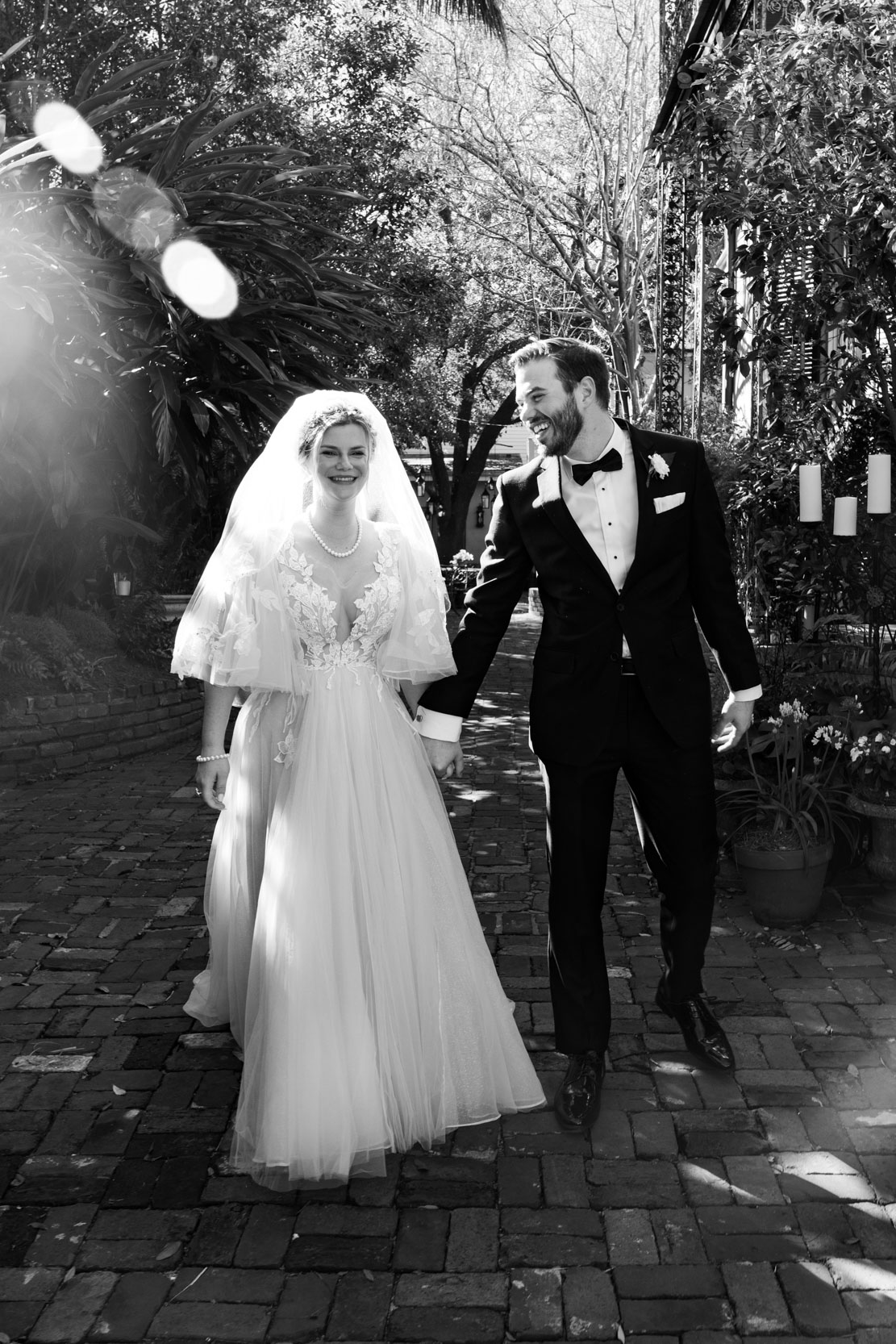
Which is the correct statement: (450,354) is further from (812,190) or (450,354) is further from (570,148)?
(812,190)

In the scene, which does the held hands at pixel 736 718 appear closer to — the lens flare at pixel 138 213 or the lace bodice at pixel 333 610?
the lace bodice at pixel 333 610

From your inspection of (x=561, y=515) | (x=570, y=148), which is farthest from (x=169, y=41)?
(x=561, y=515)

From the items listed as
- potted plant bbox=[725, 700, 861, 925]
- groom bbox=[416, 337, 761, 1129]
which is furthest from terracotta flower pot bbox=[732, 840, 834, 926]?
groom bbox=[416, 337, 761, 1129]

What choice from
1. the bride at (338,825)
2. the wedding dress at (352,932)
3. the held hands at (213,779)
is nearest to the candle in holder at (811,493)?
the bride at (338,825)

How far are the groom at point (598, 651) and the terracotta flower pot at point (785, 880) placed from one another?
1181 mm

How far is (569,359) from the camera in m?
3.19

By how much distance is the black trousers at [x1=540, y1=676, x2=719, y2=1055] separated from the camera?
3367mm

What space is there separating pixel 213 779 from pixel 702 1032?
156 cm

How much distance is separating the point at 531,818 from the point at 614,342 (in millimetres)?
11438

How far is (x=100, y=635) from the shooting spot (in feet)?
30.9

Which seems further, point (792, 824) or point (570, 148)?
point (570, 148)

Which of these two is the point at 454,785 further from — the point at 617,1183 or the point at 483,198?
the point at 483,198

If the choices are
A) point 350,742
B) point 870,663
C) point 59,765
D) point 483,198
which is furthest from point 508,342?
point 350,742

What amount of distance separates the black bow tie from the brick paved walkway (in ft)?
5.58
